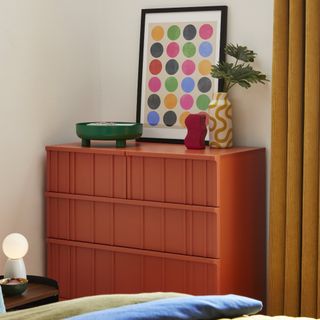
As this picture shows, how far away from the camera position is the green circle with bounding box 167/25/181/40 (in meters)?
4.07

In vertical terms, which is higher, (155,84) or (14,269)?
(155,84)

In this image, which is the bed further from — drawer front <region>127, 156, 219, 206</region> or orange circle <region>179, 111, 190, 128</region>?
orange circle <region>179, 111, 190, 128</region>

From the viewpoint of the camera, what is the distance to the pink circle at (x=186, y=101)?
4047 millimetres

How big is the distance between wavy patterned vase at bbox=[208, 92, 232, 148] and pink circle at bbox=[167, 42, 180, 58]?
1.24 ft

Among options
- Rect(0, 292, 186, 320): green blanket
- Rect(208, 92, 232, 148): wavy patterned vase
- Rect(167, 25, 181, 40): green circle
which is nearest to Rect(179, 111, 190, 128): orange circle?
Rect(208, 92, 232, 148): wavy patterned vase

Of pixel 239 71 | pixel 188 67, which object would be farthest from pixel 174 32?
pixel 239 71

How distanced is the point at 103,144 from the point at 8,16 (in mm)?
758

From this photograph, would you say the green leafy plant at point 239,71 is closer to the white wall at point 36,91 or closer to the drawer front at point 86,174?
the drawer front at point 86,174

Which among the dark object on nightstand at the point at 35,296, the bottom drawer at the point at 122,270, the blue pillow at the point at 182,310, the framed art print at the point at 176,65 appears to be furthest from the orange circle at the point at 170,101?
the blue pillow at the point at 182,310

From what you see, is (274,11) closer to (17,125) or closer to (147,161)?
(147,161)

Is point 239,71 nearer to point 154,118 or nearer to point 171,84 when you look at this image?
point 171,84

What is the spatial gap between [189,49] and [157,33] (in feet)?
0.68

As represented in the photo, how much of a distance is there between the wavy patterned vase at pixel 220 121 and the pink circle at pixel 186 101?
0.72 feet

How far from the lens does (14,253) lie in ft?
11.0
